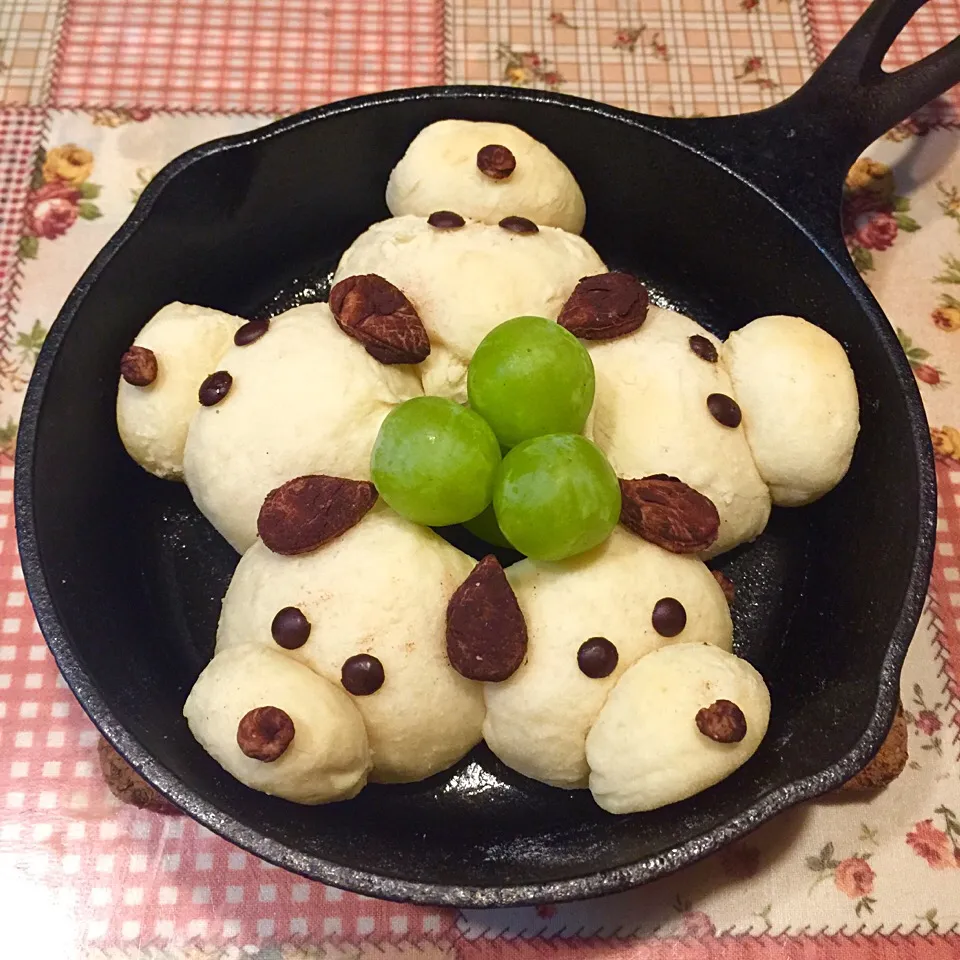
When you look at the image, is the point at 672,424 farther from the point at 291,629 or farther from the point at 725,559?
the point at 291,629

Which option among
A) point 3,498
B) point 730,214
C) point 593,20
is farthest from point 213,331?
point 593,20

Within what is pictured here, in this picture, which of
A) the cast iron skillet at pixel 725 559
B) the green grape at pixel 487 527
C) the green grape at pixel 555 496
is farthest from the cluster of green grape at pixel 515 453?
the cast iron skillet at pixel 725 559

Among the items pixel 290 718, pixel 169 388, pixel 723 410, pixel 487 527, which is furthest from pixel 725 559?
pixel 169 388

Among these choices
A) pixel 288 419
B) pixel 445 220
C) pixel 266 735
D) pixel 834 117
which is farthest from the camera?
pixel 834 117

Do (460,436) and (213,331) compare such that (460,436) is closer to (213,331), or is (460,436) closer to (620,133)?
(213,331)

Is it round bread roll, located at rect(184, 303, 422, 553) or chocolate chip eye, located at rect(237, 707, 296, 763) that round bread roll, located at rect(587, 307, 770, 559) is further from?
chocolate chip eye, located at rect(237, 707, 296, 763)

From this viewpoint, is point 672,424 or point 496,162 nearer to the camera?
point 672,424
